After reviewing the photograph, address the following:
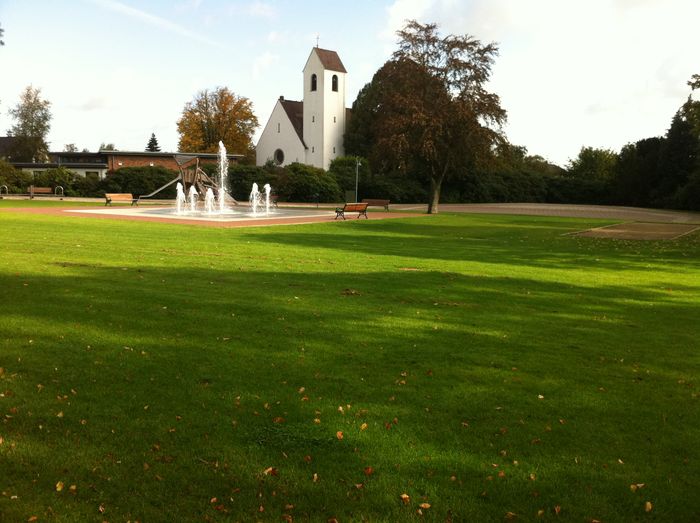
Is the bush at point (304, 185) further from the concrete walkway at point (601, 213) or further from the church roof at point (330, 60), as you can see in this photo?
the church roof at point (330, 60)

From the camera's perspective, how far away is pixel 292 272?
12.9 metres

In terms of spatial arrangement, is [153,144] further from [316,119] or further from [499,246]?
[499,246]

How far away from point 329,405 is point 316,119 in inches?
3127

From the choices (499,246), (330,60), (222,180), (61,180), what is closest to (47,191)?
(61,180)

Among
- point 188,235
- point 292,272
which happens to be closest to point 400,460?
point 292,272

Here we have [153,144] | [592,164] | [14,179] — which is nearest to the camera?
[14,179]

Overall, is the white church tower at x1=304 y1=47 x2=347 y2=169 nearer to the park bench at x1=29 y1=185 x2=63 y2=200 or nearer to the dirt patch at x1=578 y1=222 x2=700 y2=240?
the park bench at x1=29 y1=185 x2=63 y2=200

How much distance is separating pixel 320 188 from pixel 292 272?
1837 inches

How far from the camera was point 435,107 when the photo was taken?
40219mm

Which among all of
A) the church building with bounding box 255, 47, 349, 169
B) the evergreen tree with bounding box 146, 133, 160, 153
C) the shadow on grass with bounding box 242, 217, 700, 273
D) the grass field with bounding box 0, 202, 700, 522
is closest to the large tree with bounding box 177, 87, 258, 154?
the church building with bounding box 255, 47, 349, 169

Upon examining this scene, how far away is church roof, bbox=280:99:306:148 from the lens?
3324 inches

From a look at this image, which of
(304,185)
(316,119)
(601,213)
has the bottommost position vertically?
(601,213)

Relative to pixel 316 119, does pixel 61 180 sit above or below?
below

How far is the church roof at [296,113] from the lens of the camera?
84.4 meters
